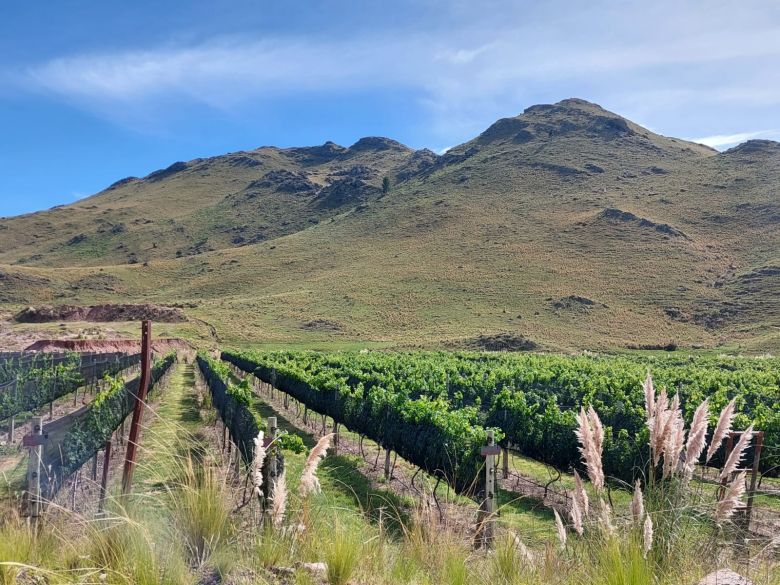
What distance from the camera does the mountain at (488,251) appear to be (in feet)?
210

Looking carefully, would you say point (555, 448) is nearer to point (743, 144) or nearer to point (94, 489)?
point (94, 489)

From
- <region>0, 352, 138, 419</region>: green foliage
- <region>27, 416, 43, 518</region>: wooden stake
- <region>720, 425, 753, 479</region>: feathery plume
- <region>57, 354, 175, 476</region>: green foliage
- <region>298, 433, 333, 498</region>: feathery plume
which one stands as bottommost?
<region>0, 352, 138, 419</region>: green foliage

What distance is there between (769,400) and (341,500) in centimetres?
1485

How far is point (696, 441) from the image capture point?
144 inches

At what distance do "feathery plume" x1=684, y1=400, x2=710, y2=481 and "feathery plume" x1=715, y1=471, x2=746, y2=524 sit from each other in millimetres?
223

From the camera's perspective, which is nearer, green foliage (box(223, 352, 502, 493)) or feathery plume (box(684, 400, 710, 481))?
feathery plume (box(684, 400, 710, 481))

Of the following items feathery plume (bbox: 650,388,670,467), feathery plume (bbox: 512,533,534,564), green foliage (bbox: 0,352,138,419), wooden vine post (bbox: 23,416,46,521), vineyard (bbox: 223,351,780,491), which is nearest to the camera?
feathery plume (bbox: 650,388,670,467)

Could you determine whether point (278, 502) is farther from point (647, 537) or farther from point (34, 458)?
point (34, 458)

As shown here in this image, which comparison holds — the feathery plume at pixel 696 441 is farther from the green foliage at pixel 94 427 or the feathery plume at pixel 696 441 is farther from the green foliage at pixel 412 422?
the green foliage at pixel 94 427

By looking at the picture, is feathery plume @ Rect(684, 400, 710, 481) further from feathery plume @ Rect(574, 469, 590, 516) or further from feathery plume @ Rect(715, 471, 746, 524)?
feathery plume @ Rect(574, 469, 590, 516)

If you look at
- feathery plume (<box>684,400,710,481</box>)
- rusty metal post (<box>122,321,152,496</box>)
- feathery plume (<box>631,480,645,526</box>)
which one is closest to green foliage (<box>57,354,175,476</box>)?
rusty metal post (<box>122,321,152,496</box>)

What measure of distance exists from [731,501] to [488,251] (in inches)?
3264

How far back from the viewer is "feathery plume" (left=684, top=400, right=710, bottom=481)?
142 inches

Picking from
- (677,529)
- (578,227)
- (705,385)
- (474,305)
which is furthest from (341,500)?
(578,227)
